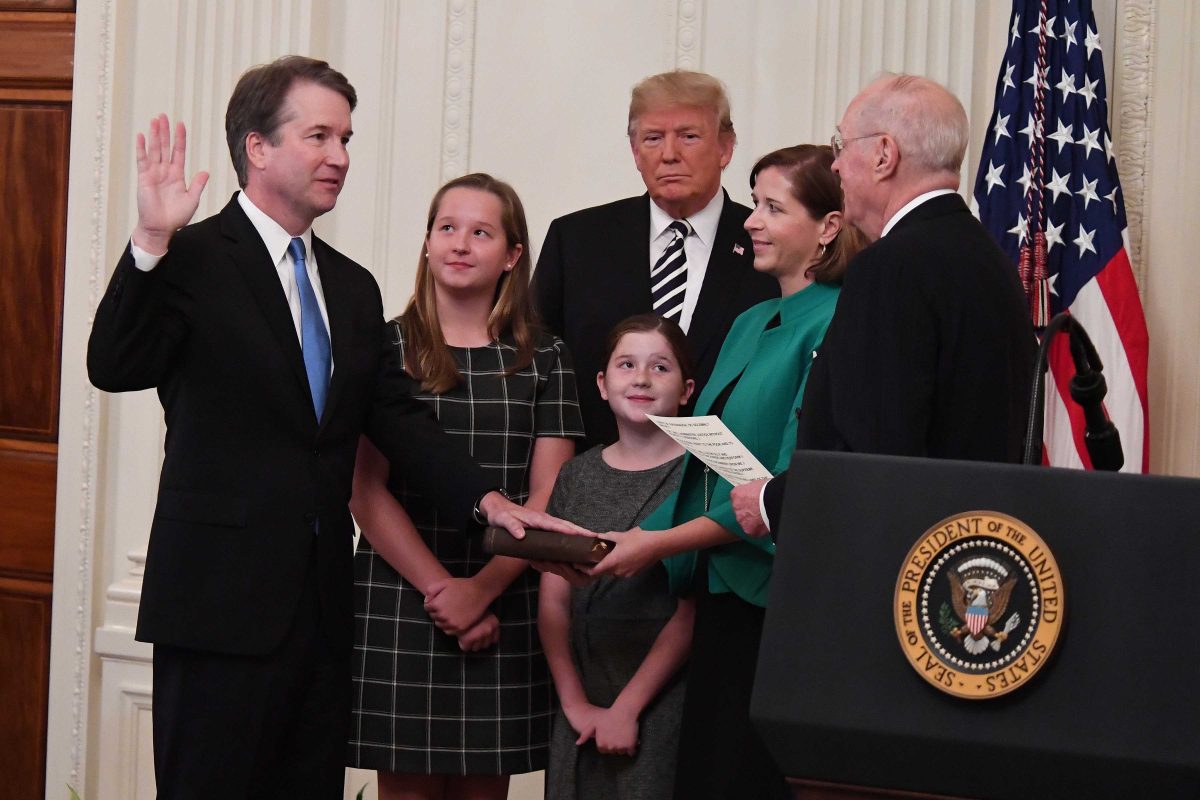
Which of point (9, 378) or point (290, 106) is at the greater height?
point (290, 106)

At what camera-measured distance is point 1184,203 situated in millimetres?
4105

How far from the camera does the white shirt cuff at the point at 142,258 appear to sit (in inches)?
94.6

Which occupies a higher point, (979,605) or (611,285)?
(611,285)

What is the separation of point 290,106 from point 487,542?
3.24ft

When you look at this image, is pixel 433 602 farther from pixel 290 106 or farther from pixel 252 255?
pixel 290 106

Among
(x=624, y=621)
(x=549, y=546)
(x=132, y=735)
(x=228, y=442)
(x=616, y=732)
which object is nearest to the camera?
(x=228, y=442)

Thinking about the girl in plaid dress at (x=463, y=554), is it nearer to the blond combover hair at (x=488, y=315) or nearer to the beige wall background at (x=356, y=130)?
the blond combover hair at (x=488, y=315)

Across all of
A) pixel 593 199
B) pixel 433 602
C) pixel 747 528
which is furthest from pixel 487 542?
pixel 593 199

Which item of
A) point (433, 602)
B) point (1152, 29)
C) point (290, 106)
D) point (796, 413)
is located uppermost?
point (1152, 29)

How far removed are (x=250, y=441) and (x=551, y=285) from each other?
1217 millimetres

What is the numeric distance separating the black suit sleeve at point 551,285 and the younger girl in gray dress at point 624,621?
1.66 ft

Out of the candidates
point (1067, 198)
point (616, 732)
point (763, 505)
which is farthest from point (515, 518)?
point (1067, 198)

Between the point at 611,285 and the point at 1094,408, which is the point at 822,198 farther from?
the point at 1094,408

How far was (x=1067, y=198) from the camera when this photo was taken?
157 inches
